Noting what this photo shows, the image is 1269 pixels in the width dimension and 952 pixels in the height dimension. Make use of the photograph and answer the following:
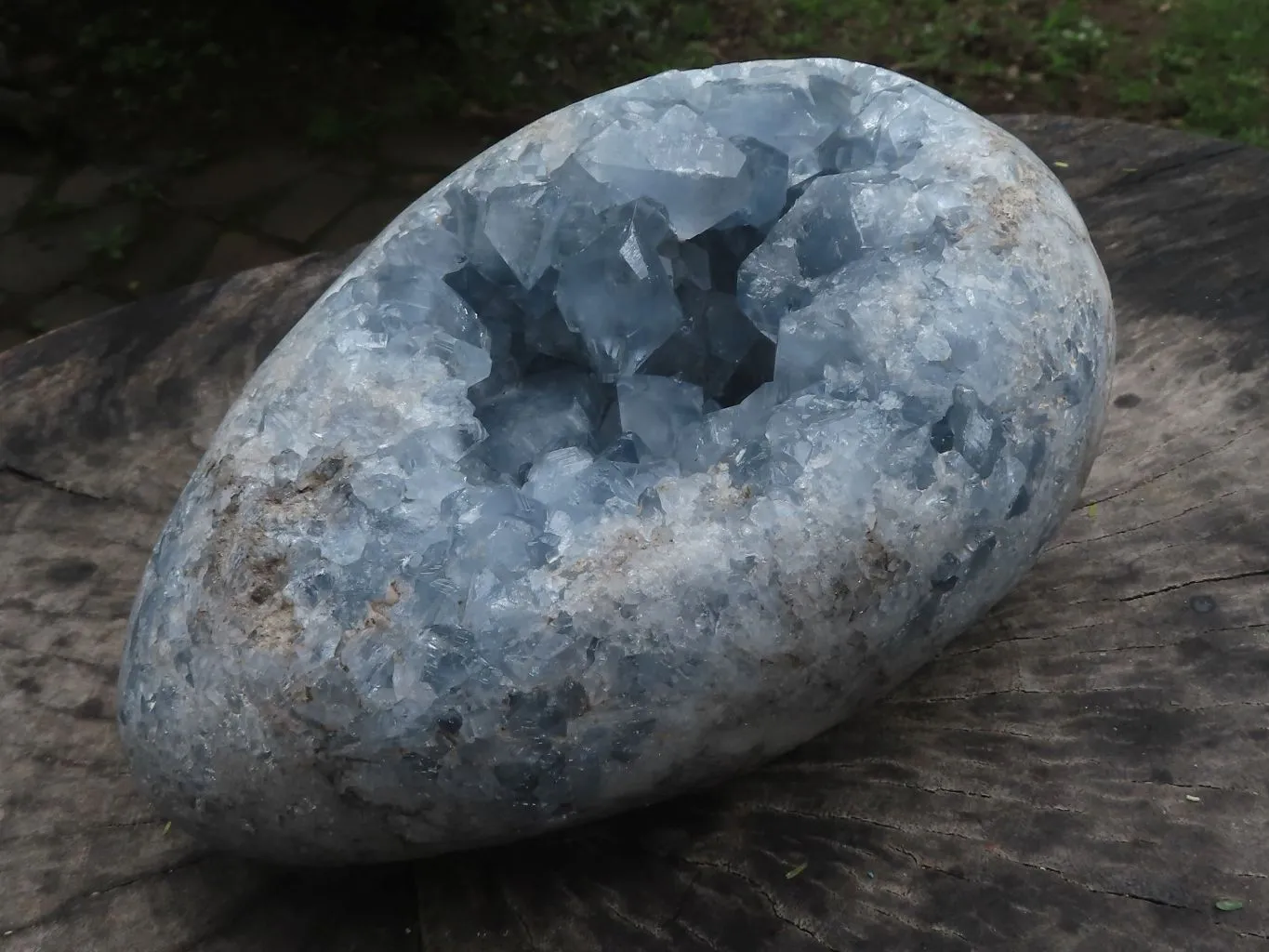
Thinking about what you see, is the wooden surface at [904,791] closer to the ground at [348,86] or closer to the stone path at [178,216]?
the stone path at [178,216]

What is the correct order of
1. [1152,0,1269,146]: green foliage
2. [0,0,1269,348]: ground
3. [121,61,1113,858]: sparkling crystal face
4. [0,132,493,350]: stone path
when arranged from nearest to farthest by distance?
[121,61,1113,858]: sparkling crystal face
[0,132,493,350]: stone path
[0,0,1269,348]: ground
[1152,0,1269,146]: green foliage

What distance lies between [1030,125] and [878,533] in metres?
1.29

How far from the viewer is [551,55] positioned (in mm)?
3744

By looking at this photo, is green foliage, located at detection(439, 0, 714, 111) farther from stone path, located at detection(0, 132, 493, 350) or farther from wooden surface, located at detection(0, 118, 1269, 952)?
wooden surface, located at detection(0, 118, 1269, 952)

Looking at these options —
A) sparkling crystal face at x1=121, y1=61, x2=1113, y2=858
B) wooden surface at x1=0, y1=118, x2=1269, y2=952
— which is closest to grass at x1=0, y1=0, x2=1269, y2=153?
wooden surface at x1=0, y1=118, x2=1269, y2=952

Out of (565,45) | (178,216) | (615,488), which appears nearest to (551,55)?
(565,45)

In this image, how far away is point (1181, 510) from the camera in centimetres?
153

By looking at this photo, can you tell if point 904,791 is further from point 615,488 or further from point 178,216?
point 178,216

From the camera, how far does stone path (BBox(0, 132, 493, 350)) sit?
3.01 meters

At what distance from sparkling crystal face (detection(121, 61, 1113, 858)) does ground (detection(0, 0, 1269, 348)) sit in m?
1.91

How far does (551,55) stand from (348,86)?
61 centimetres

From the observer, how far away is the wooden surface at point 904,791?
1.21 meters

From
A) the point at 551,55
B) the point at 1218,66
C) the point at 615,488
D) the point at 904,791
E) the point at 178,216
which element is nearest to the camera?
the point at 615,488

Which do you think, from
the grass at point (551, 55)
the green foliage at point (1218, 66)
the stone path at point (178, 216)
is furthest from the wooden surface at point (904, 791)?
the grass at point (551, 55)
